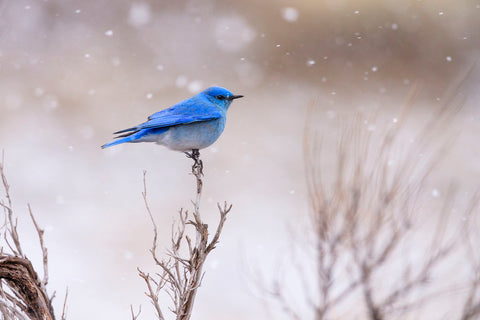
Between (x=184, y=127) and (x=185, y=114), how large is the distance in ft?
0.26

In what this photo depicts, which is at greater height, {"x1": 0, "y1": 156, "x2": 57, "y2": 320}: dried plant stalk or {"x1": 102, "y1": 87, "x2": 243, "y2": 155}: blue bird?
{"x1": 102, "y1": 87, "x2": 243, "y2": 155}: blue bird

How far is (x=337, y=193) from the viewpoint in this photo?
107 inches

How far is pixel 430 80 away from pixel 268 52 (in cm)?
290

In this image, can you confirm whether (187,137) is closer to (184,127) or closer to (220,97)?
(184,127)

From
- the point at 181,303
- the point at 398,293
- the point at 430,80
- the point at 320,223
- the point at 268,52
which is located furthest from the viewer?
the point at 268,52

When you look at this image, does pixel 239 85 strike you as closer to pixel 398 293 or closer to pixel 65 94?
pixel 65 94

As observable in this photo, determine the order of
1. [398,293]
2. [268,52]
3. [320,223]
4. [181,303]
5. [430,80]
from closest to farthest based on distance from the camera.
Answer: [181,303] < [398,293] < [320,223] < [430,80] < [268,52]

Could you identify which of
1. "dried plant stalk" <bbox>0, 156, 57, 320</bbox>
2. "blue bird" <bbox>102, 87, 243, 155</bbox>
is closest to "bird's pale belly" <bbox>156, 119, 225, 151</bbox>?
"blue bird" <bbox>102, 87, 243, 155</bbox>

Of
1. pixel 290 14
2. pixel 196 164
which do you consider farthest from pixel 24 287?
pixel 290 14

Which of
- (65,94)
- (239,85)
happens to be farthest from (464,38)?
(65,94)

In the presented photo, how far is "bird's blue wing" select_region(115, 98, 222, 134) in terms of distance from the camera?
289 cm

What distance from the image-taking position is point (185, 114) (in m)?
2.98

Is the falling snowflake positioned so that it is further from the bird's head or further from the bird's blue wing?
the bird's blue wing

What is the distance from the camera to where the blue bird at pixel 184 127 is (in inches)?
113
